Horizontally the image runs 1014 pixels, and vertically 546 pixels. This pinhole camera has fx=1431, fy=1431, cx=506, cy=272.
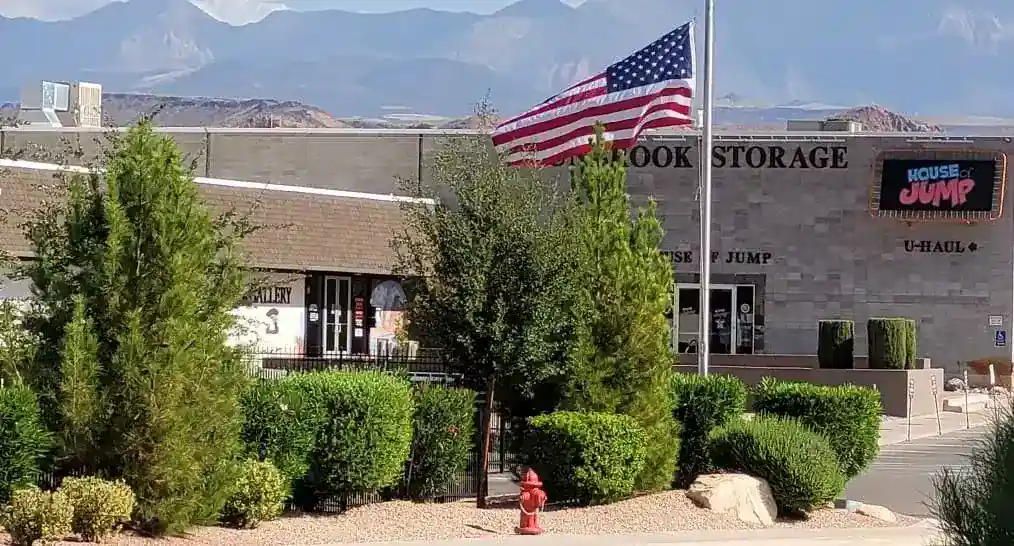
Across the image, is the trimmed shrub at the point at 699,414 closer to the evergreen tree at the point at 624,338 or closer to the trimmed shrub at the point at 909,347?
the evergreen tree at the point at 624,338

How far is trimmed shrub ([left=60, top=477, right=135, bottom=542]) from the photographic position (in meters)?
13.2

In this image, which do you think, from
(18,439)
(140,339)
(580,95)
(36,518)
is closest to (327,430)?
(140,339)

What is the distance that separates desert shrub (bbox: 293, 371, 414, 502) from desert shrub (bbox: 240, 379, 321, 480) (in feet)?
0.36

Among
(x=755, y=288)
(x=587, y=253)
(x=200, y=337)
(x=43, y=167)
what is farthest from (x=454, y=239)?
(x=755, y=288)

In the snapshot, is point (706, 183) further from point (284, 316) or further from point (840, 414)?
point (284, 316)

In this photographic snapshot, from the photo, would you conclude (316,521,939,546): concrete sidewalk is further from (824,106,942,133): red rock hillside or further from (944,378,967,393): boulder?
(824,106,942,133): red rock hillside

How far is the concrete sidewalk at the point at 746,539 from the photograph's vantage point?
50.8ft

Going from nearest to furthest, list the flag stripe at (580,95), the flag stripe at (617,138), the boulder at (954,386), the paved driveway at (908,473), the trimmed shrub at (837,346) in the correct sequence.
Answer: the paved driveway at (908,473) → the flag stripe at (617,138) → the flag stripe at (580,95) → the trimmed shrub at (837,346) → the boulder at (954,386)

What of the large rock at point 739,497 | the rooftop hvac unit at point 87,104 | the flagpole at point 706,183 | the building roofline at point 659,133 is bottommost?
the large rock at point 739,497

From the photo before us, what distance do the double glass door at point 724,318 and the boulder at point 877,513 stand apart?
1047 inches

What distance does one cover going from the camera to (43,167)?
2909 cm

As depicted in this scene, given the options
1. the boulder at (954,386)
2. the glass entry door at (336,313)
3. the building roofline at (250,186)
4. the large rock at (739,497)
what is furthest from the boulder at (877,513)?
the boulder at (954,386)

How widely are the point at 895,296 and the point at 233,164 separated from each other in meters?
22.0

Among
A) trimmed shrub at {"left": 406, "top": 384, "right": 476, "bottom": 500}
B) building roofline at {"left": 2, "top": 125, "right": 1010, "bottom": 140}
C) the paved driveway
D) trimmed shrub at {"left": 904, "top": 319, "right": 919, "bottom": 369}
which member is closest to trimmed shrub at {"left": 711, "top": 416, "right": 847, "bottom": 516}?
the paved driveway
